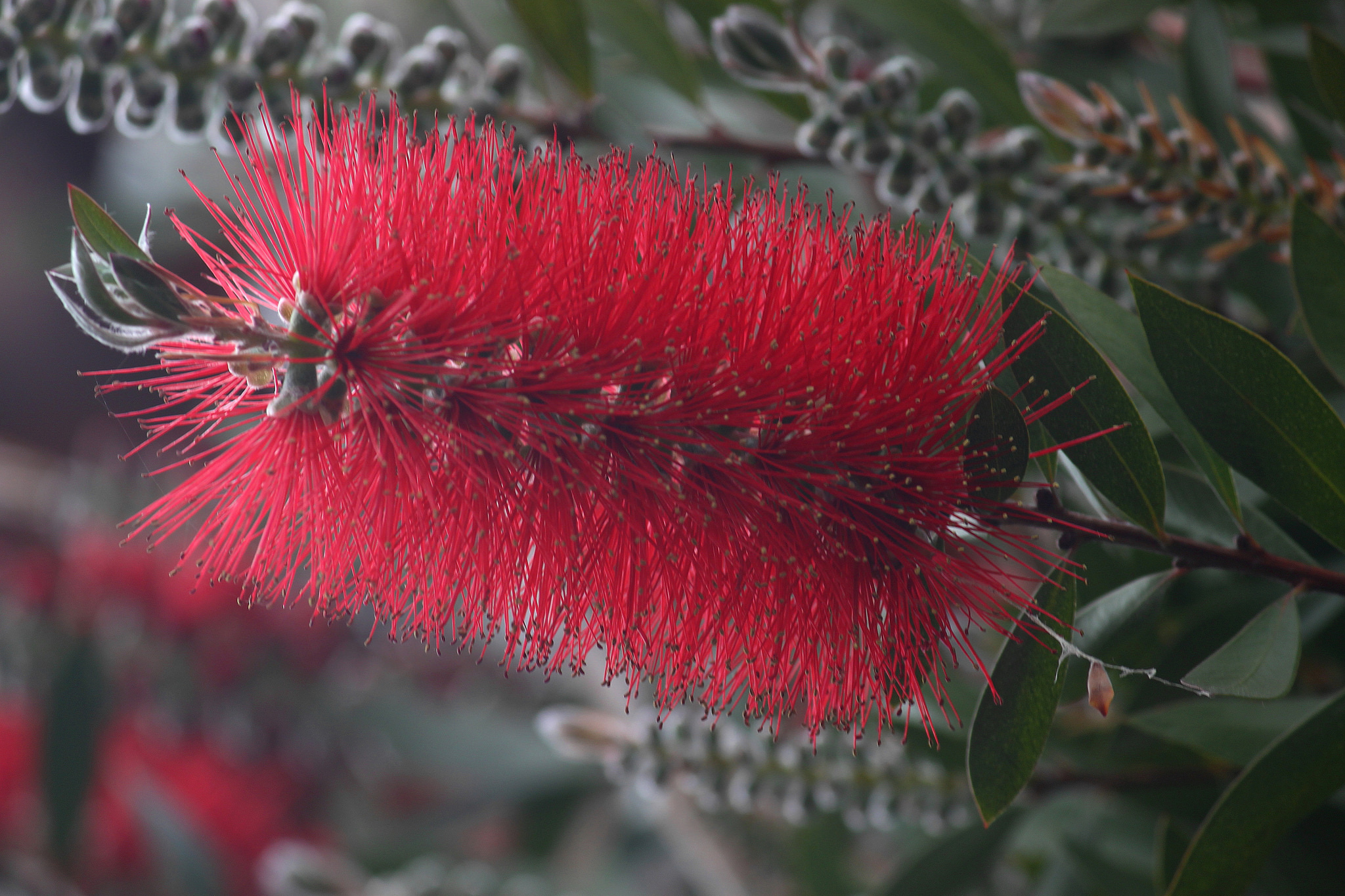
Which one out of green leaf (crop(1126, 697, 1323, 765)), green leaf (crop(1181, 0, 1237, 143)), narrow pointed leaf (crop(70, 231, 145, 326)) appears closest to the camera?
narrow pointed leaf (crop(70, 231, 145, 326))

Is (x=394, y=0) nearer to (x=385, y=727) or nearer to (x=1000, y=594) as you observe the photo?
(x=385, y=727)

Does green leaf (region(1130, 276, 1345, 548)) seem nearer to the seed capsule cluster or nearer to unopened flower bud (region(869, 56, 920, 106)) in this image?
unopened flower bud (region(869, 56, 920, 106))

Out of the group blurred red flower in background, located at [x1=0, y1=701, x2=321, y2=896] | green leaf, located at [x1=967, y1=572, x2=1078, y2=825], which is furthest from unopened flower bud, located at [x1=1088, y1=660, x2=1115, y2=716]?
blurred red flower in background, located at [x1=0, y1=701, x2=321, y2=896]

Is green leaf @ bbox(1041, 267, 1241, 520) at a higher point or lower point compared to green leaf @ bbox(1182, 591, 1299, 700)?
higher

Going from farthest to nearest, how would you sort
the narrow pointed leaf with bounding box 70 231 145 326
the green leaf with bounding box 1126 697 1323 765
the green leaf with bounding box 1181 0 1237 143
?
1. the green leaf with bounding box 1181 0 1237 143
2. the green leaf with bounding box 1126 697 1323 765
3. the narrow pointed leaf with bounding box 70 231 145 326

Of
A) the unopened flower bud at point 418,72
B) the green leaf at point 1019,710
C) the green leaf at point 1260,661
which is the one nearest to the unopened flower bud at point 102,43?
the unopened flower bud at point 418,72
